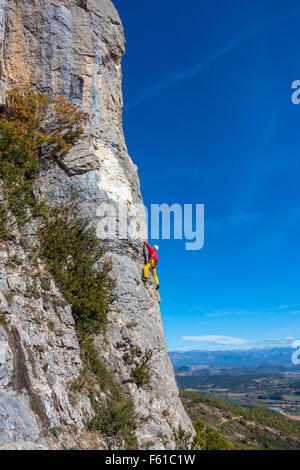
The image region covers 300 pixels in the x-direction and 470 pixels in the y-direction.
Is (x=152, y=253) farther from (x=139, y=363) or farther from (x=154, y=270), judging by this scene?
(x=139, y=363)

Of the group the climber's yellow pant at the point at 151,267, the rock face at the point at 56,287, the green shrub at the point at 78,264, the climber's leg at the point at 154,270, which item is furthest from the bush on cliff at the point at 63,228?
the climber's leg at the point at 154,270

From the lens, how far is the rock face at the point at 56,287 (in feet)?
22.3

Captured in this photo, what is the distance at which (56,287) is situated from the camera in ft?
31.6

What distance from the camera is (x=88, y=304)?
9.59 metres

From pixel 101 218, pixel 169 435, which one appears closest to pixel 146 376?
pixel 169 435

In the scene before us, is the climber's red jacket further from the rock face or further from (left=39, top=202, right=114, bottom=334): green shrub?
(left=39, top=202, right=114, bottom=334): green shrub

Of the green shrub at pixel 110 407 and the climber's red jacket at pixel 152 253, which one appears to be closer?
the green shrub at pixel 110 407

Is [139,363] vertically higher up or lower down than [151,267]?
lower down

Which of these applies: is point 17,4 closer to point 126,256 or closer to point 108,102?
point 108,102

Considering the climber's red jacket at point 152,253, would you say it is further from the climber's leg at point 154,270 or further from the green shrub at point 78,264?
the green shrub at point 78,264

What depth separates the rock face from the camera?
6785 millimetres

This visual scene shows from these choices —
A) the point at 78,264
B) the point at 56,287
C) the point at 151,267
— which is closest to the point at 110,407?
the point at 56,287

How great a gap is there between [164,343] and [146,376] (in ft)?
7.62

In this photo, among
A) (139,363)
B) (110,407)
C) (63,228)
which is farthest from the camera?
(63,228)
